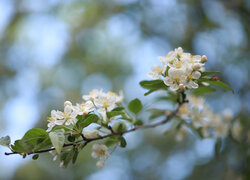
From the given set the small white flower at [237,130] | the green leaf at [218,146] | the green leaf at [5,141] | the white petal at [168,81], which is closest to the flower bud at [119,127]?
the white petal at [168,81]

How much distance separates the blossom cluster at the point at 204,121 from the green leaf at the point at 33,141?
865mm

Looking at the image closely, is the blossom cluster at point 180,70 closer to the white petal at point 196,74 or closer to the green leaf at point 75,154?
the white petal at point 196,74

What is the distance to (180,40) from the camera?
3.82 meters

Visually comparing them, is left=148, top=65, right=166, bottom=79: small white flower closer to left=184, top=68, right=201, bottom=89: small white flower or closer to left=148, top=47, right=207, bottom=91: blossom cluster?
left=148, top=47, right=207, bottom=91: blossom cluster

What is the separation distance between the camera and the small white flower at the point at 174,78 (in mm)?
1069

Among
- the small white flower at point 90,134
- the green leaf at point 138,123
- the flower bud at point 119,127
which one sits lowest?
the green leaf at point 138,123

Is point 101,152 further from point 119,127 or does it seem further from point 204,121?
point 204,121

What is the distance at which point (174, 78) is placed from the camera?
1.09 m

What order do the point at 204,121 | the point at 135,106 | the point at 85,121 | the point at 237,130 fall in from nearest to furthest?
the point at 85,121 < the point at 135,106 < the point at 204,121 < the point at 237,130

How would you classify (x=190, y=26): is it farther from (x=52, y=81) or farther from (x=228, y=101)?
(x=52, y=81)

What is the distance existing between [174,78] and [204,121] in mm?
690

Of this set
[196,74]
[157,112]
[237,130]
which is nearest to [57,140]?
[196,74]

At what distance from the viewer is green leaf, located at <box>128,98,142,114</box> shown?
133 cm

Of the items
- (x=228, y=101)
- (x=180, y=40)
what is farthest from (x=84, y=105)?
(x=180, y=40)
